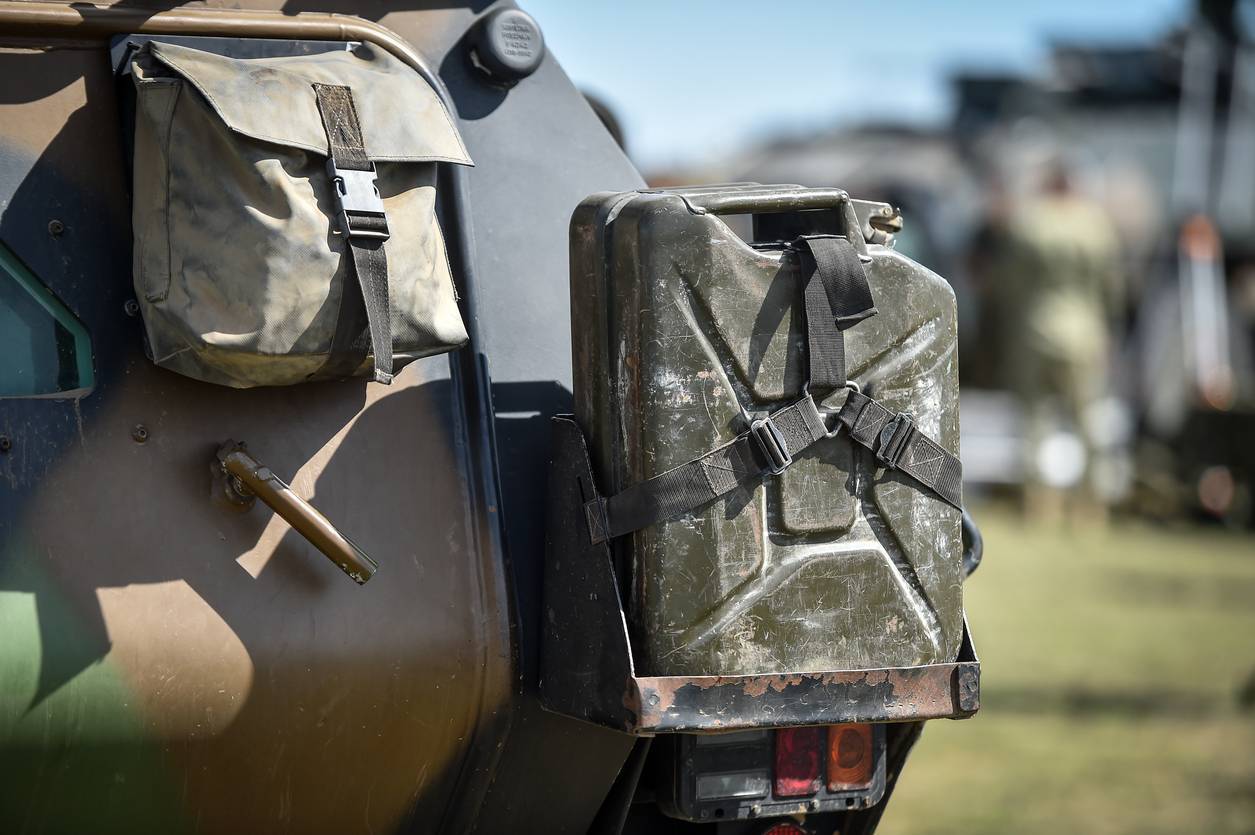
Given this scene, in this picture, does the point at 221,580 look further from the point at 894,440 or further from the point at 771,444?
the point at 894,440

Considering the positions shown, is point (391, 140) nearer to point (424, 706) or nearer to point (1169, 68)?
point (424, 706)

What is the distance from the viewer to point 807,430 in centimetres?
219

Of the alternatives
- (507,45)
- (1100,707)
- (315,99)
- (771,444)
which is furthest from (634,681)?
(1100,707)

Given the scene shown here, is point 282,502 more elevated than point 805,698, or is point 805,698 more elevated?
point 282,502

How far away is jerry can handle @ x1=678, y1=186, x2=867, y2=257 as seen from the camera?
2.19m

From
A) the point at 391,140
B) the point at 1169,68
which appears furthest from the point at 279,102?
the point at 1169,68

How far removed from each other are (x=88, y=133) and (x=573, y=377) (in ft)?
2.42

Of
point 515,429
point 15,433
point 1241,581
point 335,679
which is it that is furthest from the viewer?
point 1241,581

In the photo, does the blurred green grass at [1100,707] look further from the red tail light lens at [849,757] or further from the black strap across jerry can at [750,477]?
the black strap across jerry can at [750,477]

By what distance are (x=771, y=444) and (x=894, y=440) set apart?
201 millimetres

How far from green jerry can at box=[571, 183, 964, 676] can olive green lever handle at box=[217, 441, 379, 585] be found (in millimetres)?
325

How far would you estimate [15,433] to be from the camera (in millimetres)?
2074

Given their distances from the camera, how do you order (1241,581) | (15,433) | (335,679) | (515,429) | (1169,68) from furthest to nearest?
(1169,68)
(1241,581)
(515,429)
(335,679)
(15,433)

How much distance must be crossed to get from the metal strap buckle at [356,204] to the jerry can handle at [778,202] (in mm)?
401
